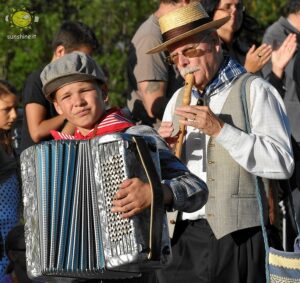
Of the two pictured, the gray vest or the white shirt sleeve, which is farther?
the gray vest

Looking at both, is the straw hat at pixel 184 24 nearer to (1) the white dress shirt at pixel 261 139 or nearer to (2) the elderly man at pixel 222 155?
(2) the elderly man at pixel 222 155

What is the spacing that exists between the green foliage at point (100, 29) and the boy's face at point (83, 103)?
19.0ft

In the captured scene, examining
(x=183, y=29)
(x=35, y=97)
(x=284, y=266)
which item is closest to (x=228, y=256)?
(x=284, y=266)

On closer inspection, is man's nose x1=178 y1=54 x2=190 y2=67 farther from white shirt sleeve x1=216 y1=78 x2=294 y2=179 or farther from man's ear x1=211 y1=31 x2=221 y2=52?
white shirt sleeve x1=216 y1=78 x2=294 y2=179

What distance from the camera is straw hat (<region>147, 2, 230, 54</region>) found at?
5676mm

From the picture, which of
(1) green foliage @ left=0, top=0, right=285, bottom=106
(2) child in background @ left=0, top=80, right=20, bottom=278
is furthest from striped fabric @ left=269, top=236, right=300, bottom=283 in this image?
(1) green foliage @ left=0, top=0, right=285, bottom=106

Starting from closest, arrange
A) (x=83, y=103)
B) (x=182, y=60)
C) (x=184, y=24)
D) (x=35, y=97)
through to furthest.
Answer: (x=83, y=103), (x=182, y=60), (x=184, y=24), (x=35, y=97)

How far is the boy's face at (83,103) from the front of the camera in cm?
478

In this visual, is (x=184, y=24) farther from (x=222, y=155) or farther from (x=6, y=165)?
(x=6, y=165)

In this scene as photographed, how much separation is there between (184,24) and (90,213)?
164cm

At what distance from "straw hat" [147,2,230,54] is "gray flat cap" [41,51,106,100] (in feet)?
2.94

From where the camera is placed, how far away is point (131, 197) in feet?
14.0

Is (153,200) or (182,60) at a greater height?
(182,60)

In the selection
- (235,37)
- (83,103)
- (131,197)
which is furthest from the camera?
(235,37)
